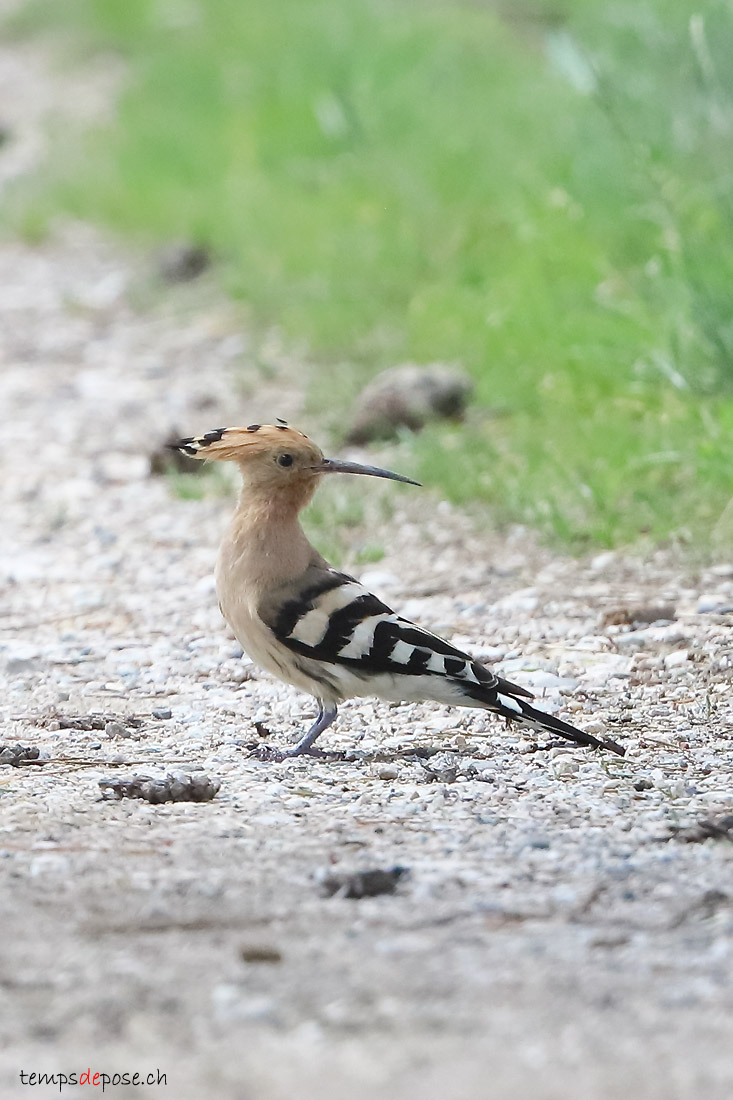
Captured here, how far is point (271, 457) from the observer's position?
13.0ft

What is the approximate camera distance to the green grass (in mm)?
5828

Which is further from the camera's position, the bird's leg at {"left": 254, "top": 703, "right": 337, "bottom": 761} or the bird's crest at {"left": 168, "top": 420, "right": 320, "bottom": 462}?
the bird's crest at {"left": 168, "top": 420, "right": 320, "bottom": 462}

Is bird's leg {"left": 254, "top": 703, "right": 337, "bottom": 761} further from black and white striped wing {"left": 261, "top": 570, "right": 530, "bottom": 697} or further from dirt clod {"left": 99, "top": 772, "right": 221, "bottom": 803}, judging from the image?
dirt clod {"left": 99, "top": 772, "right": 221, "bottom": 803}

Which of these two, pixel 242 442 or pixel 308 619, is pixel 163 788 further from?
pixel 242 442

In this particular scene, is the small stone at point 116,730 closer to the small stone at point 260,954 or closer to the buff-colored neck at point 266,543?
the buff-colored neck at point 266,543

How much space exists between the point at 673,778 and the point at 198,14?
41.4 ft

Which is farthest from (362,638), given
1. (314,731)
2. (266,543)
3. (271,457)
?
(271,457)

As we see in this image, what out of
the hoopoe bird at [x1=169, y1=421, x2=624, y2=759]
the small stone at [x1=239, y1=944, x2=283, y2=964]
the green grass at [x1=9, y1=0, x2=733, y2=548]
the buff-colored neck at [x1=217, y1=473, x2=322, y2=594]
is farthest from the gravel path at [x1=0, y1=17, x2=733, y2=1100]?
the green grass at [x1=9, y1=0, x2=733, y2=548]

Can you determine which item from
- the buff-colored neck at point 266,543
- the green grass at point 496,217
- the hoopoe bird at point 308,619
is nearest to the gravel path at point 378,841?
the hoopoe bird at point 308,619

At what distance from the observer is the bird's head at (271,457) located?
397 centimetres

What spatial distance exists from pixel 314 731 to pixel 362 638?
0.78 feet

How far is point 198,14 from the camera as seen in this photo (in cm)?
1484

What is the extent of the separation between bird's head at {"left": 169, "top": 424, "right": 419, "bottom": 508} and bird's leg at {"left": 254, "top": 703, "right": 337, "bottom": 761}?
50cm

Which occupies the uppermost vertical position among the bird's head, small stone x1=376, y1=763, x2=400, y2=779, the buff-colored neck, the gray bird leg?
the bird's head
